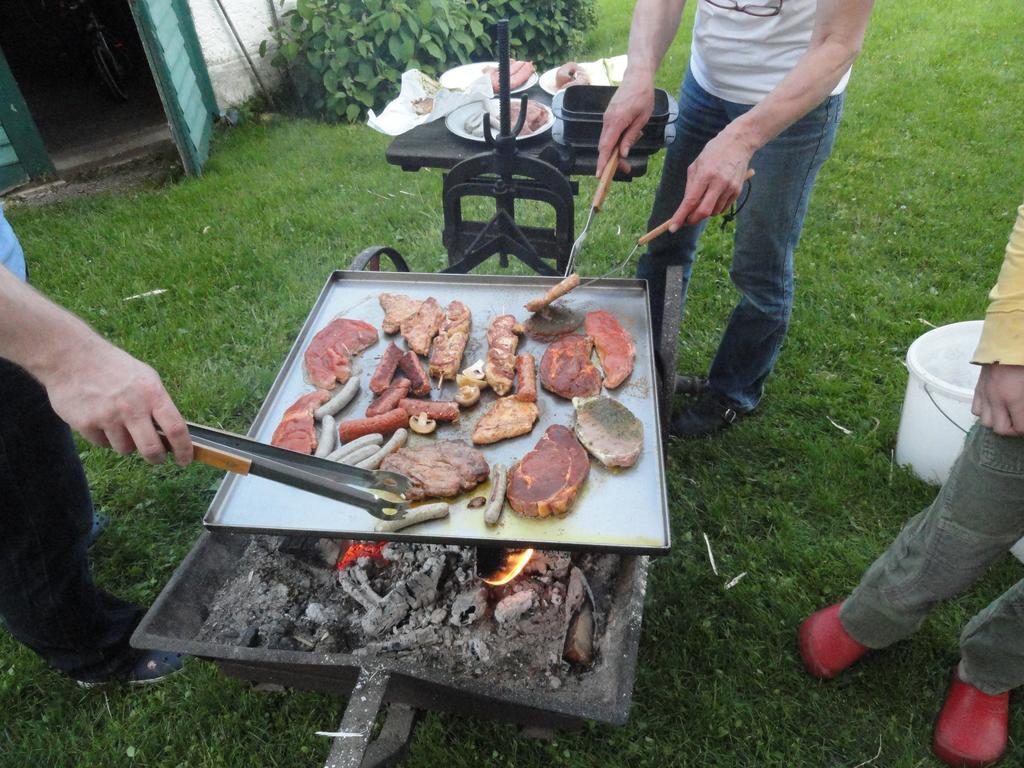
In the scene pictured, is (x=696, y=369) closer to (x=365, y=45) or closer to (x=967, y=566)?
(x=967, y=566)

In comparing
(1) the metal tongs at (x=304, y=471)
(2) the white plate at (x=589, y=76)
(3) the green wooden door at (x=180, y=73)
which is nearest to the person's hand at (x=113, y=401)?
(1) the metal tongs at (x=304, y=471)

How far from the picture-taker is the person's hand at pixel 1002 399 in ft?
5.22

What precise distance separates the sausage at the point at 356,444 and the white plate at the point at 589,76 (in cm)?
277

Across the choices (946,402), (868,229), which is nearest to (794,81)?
(946,402)

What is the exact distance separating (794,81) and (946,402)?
Answer: 152 centimetres

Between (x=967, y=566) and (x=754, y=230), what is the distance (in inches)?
57.9

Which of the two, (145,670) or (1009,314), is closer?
(1009,314)

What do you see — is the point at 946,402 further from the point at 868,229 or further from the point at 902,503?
the point at 868,229

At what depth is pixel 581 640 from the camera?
2299 millimetres

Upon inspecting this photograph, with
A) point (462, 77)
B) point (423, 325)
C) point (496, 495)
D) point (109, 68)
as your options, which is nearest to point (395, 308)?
point (423, 325)

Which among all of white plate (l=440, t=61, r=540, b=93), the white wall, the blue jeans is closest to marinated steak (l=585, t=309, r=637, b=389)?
the blue jeans

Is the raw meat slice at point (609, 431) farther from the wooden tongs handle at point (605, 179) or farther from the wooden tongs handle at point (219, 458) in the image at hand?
the wooden tongs handle at point (219, 458)

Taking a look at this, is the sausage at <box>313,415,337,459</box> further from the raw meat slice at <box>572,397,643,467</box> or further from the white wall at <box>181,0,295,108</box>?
the white wall at <box>181,0,295,108</box>

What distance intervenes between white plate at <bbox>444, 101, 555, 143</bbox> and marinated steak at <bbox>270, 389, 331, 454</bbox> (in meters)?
1.71
